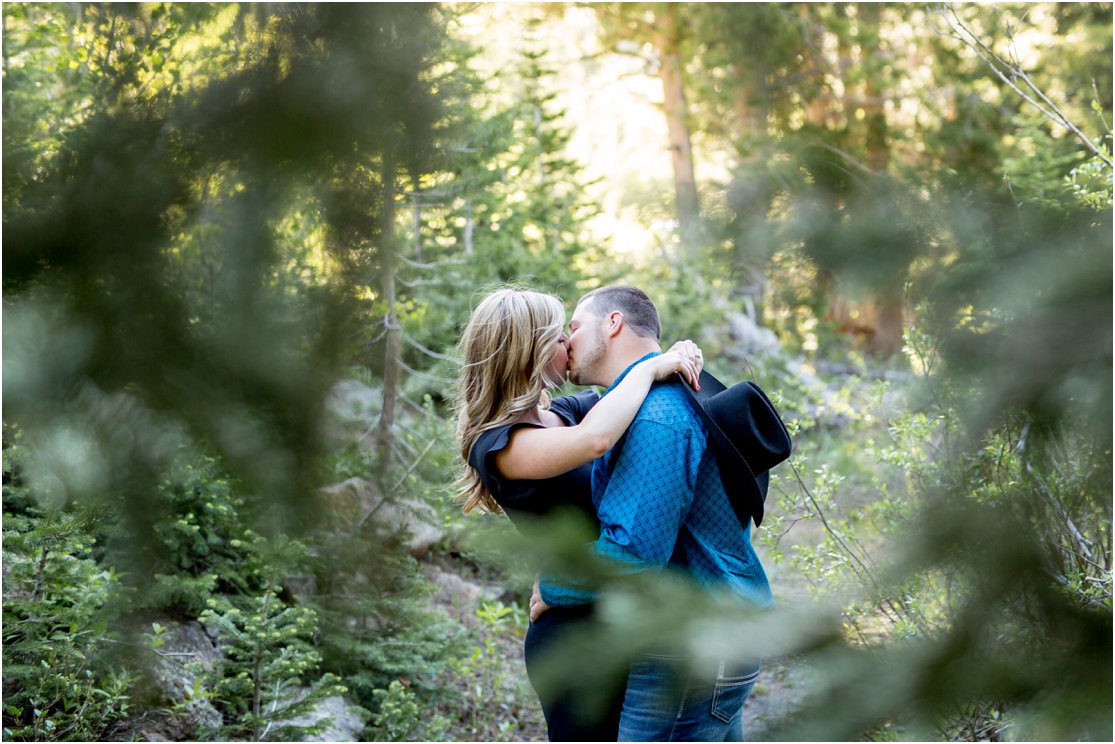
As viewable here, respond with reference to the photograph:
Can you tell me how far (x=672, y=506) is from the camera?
173 centimetres

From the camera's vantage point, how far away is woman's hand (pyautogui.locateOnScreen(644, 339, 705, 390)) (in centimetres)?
197

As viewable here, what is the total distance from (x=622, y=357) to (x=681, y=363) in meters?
0.24

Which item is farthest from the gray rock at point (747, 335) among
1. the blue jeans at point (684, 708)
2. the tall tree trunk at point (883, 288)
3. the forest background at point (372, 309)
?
the forest background at point (372, 309)

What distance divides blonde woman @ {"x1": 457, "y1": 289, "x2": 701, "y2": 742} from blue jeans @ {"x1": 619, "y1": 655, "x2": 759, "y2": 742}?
57mm

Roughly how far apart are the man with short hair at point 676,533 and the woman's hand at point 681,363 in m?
0.05

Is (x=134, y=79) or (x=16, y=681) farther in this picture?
(x=16, y=681)

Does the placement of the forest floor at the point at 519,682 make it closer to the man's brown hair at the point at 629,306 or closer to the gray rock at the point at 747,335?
the man's brown hair at the point at 629,306

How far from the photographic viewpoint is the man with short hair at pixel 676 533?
5.59 feet

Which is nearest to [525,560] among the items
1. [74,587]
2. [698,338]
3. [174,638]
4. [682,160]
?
[74,587]

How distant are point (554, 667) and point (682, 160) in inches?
386

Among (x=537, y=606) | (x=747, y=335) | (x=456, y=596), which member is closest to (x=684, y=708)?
(x=537, y=606)

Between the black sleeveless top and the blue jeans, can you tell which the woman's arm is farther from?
the blue jeans

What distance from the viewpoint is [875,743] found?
1.45 meters

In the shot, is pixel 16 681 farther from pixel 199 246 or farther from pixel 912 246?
pixel 912 246
